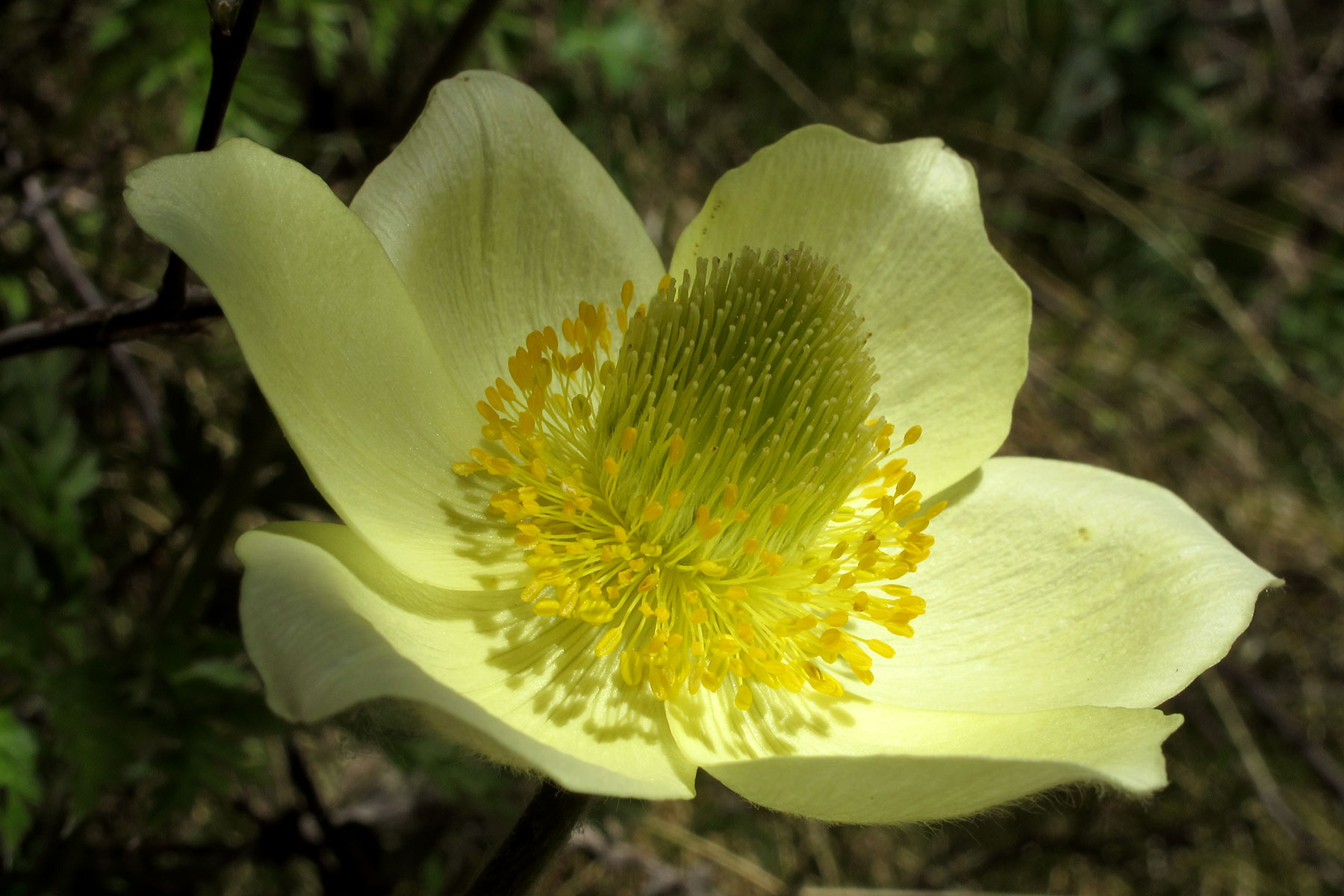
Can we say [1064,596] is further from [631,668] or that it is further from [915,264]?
[631,668]

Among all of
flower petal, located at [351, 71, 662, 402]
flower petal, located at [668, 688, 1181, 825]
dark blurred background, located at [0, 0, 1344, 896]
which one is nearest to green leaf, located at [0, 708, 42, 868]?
dark blurred background, located at [0, 0, 1344, 896]

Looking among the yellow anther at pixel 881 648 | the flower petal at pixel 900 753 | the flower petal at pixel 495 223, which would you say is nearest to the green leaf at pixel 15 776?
the flower petal at pixel 495 223

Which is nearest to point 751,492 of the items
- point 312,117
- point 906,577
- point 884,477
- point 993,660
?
point 884,477

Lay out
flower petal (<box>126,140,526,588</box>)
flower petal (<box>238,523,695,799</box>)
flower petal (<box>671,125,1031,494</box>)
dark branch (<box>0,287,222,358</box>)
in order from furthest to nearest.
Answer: flower petal (<box>671,125,1031,494</box>)
dark branch (<box>0,287,222,358</box>)
flower petal (<box>126,140,526,588</box>)
flower petal (<box>238,523,695,799</box>)

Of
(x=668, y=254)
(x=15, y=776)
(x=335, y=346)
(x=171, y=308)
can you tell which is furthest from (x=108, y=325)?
(x=668, y=254)

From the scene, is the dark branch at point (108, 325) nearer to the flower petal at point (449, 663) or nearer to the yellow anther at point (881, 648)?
the flower petal at point (449, 663)

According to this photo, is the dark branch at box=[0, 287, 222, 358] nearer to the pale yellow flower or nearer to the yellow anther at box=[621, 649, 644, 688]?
the pale yellow flower
